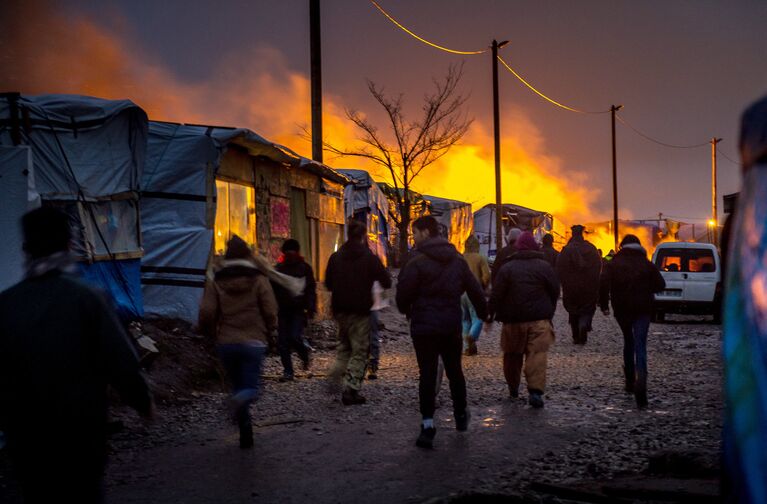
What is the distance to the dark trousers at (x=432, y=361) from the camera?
7277mm

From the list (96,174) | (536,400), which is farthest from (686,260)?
(96,174)

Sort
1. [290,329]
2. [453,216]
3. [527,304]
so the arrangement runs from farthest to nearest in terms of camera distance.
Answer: [453,216] → [290,329] → [527,304]

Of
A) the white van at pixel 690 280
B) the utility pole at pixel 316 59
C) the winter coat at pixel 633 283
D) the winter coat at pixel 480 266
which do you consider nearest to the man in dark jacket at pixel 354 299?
the winter coat at pixel 633 283

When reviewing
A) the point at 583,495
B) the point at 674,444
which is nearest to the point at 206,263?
the point at 674,444

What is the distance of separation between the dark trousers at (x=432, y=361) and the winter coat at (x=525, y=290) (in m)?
1.91

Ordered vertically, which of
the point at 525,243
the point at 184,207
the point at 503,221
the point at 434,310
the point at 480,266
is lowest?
the point at 434,310

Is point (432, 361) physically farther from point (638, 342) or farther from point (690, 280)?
point (690, 280)

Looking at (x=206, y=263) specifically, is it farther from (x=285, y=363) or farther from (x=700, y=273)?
Answer: (x=700, y=273)

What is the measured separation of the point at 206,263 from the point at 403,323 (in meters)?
7.83

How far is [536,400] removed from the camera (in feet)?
29.6

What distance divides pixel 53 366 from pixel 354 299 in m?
6.15

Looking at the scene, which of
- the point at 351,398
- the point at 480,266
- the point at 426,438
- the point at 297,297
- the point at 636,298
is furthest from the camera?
the point at 480,266

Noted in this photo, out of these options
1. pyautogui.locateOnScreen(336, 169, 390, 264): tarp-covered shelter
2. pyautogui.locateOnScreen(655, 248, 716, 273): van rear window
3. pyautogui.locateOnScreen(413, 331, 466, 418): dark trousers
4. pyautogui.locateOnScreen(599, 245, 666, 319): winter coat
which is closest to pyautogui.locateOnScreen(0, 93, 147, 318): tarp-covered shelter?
pyautogui.locateOnScreen(413, 331, 466, 418): dark trousers

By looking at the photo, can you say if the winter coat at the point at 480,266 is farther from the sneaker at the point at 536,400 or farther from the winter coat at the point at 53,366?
the winter coat at the point at 53,366
